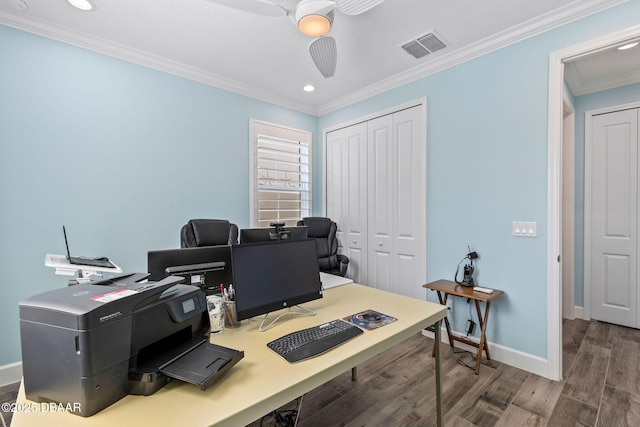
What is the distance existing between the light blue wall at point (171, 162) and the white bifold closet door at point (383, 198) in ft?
0.63

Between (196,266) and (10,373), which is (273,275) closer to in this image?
(196,266)

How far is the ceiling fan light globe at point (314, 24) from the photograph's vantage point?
5.74 feet

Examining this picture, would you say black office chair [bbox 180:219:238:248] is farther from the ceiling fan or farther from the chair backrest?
the ceiling fan

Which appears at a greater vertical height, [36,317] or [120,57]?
[120,57]

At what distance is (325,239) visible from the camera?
3941 mm

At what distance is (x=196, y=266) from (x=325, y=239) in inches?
97.0

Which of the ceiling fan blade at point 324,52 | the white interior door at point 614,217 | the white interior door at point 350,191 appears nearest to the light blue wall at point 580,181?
the white interior door at point 614,217

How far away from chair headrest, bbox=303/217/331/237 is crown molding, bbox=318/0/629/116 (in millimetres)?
1732

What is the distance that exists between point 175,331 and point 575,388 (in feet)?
9.35

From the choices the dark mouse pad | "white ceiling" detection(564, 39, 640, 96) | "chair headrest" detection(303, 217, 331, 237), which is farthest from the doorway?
"chair headrest" detection(303, 217, 331, 237)

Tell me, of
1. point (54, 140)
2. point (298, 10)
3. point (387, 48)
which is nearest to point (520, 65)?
point (387, 48)

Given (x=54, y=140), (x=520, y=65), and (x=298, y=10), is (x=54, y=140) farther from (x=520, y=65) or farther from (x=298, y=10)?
(x=520, y=65)

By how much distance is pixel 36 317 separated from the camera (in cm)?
87

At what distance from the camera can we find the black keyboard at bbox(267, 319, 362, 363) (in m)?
1.19
